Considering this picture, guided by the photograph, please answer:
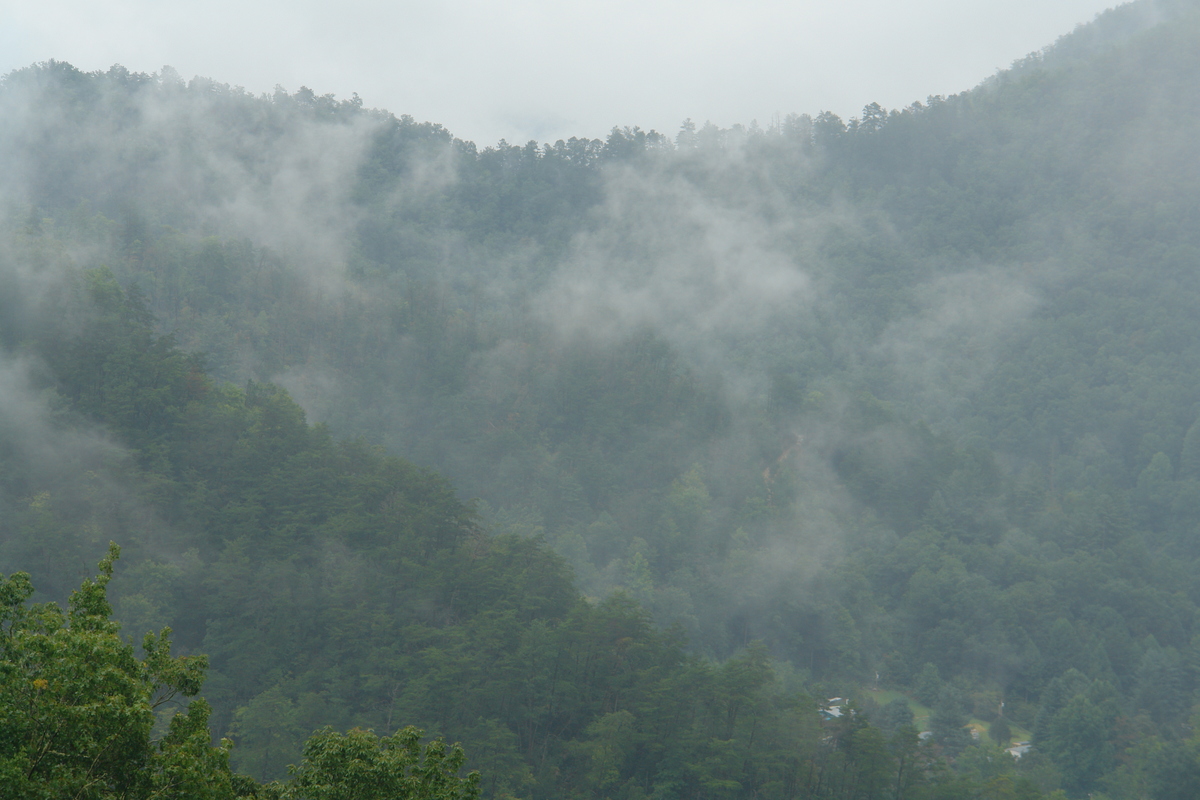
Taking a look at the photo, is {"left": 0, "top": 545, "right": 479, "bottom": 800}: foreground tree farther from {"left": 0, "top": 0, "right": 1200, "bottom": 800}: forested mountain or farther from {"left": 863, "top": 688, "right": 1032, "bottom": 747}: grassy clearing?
{"left": 863, "top": 688, "right": 1032, "bottom": 747}: grassy clearing

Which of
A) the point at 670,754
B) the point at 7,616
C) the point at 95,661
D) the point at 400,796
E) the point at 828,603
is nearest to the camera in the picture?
the point at 95,661

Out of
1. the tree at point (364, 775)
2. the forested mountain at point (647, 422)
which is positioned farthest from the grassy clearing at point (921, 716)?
the tree at point (364, 775)

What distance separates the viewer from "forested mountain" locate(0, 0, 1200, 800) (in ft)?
132

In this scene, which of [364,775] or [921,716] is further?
[921,716]

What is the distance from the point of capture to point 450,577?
4569 centimetres

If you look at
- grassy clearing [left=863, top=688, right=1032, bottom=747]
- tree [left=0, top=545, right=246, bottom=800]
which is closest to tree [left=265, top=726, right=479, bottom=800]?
tree [left=0, top=545, right=246, bottom=800]

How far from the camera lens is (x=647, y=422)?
303 ft

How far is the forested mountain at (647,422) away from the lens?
40.2 metres

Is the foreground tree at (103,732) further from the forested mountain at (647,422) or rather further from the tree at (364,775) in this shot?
the forested mountain at (647,422)

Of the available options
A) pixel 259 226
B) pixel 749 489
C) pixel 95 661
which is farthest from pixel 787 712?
pixel 259 226

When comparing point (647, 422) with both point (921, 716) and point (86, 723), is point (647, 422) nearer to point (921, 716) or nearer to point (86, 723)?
point (921, 716)

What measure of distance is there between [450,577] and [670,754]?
13949 mm

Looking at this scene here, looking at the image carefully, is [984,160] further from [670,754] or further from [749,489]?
[670,754]

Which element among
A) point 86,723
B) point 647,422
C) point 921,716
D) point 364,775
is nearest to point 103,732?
point 86,723
